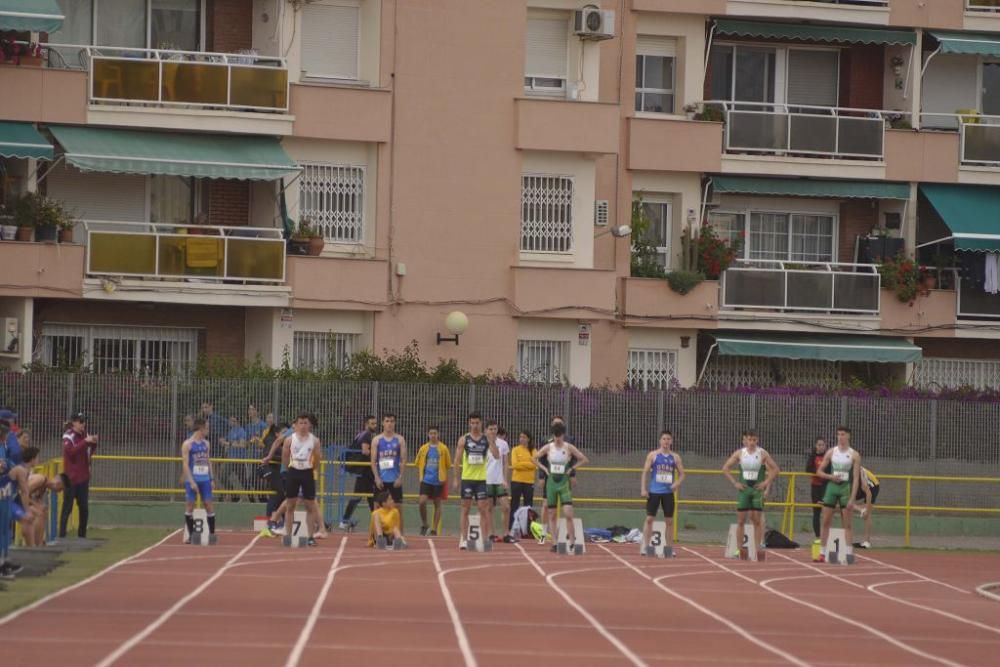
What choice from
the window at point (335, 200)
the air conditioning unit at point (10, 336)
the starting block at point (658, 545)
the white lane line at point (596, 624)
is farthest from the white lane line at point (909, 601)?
the air conditioning unit at point (10, 336)

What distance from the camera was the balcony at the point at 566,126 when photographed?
39.4 meters

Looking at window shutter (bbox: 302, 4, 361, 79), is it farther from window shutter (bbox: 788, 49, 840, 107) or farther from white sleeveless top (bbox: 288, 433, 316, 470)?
white sleeveless top (bbox: 288, 433, 316, 470)

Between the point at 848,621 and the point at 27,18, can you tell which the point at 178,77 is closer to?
the point at 27,18

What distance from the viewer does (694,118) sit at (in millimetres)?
41812

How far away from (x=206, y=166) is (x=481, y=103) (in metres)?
5.85

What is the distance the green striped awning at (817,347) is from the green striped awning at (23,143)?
14.4 m

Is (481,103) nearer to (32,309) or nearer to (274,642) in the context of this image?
(32,309)

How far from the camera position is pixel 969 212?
1673 inches

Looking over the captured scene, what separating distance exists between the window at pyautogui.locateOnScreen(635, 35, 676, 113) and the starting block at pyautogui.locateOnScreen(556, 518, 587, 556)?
15.4 m

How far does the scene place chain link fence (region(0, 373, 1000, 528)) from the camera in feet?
107

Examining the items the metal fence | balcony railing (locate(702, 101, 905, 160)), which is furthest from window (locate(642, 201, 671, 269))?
the metal fence

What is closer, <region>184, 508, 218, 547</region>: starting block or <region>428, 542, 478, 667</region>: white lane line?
<region>428, 542, 478, 667</region>: white lane line

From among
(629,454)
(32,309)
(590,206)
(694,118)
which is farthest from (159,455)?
(694,118)

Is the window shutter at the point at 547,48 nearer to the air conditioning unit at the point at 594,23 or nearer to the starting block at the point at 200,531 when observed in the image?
the air conditioning unit at the point at 594,23
